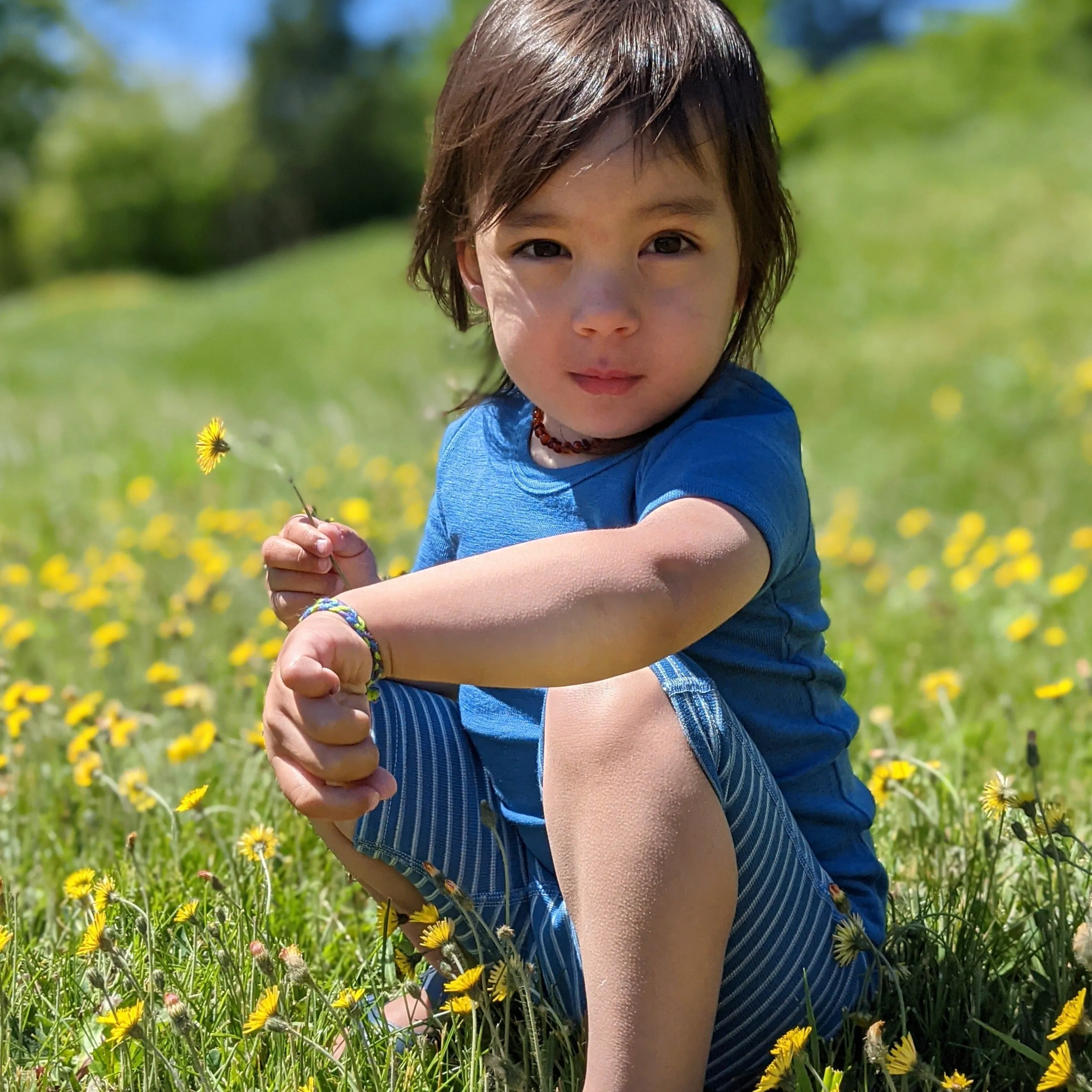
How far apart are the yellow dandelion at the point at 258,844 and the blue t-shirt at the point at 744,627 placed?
0.27 meters

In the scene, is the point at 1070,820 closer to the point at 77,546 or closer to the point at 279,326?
the point at 77,546

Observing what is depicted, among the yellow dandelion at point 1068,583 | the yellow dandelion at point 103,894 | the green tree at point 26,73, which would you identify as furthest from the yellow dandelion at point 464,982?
the green tree at point 26,73

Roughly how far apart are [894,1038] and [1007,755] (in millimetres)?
988

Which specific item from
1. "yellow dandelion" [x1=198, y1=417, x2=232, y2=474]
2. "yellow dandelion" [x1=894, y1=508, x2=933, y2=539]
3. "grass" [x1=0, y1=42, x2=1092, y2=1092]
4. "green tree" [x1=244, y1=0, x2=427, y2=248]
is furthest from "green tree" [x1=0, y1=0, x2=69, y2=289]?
"yellow dandelion" [x1=198, y1=417, x2=232, y2=474]

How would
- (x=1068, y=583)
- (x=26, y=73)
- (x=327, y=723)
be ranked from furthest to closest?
(x=26, y=73) → (x=1068, y=583) → (x=327, y=723)

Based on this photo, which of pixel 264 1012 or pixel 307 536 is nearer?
pixel 264 1012

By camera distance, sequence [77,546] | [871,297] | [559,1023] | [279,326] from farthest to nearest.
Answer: [279,326] < [871,297] < [77,546] < [559,1023]

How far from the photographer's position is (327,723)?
3.48 feet

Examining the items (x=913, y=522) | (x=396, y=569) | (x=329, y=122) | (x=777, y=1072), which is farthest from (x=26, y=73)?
(x=777, y=1072)

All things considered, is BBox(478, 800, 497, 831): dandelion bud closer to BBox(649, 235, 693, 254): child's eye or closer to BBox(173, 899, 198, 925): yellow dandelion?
BBox(173, 899, 198, 925): yellow dandelion

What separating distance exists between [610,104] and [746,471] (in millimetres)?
401

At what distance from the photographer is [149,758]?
2195 millimetres

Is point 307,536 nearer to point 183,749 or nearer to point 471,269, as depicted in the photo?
point 471,269

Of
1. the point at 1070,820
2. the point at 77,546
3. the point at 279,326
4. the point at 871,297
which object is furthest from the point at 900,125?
the point at 1070,820
